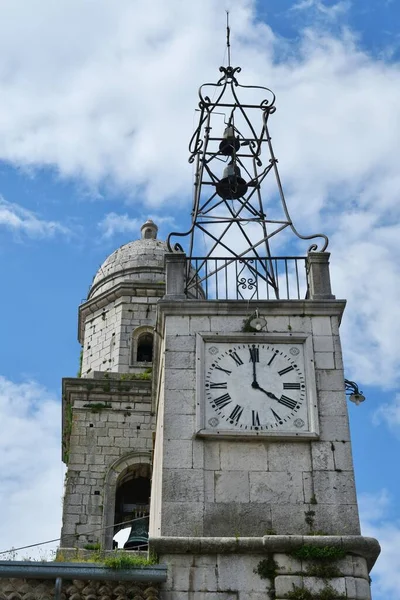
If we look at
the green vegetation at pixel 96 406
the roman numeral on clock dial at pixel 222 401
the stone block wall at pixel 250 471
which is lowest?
the stone block wall at pixel 250 471

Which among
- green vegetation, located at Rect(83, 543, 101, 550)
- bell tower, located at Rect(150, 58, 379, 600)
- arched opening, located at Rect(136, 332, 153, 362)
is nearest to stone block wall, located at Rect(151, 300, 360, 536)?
bell tower, located at Rect(150, 58, 379, 600)

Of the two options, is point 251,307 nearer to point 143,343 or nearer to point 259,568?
point 259,568

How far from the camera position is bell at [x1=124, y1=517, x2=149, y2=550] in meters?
17.7

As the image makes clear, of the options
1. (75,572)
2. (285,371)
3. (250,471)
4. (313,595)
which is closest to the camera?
(313,595)

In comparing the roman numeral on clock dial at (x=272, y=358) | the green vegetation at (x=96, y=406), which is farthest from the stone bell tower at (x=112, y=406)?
the roman numeral on clock dial at (x=272, y=358)

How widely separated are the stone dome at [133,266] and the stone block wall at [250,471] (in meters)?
11.8

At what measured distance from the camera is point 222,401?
1372 centimetres

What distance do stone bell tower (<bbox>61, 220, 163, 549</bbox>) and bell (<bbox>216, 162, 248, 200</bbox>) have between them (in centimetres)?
603

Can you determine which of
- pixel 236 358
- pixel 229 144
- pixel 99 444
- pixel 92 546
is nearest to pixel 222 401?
pixel 236 358

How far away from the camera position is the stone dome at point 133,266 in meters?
26.0

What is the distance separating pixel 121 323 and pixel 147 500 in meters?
4.23

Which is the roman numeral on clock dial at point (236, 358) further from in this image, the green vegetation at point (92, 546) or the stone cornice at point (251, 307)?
the green vegetation at point (92, 546)

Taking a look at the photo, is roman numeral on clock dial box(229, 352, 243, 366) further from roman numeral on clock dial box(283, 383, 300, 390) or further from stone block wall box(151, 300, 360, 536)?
roman numeral on clock dial box(283, 383, 300, 390)

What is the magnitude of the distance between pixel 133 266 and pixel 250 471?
1346 cm
